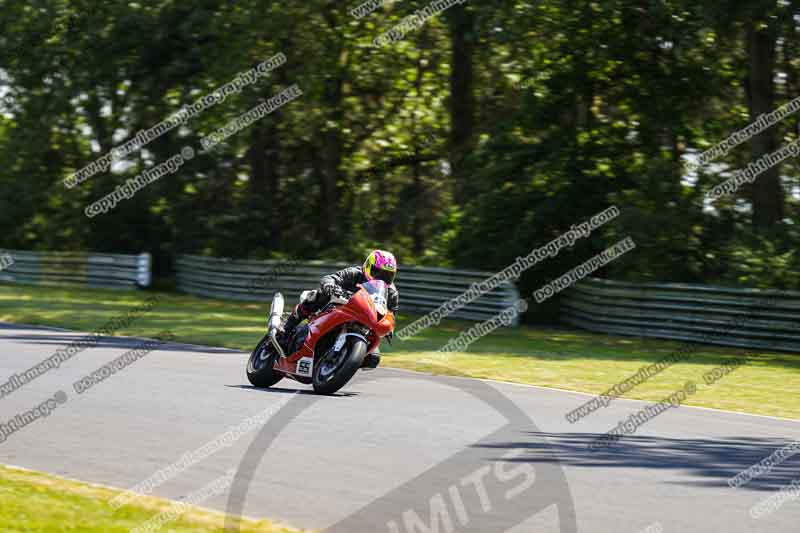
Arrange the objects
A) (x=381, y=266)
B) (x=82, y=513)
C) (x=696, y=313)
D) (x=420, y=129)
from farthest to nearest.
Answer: (x=420, y=129) → (x=696, y=313) → (x=381, y=266) → (x=82, y=513)

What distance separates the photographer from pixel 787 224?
22609mm

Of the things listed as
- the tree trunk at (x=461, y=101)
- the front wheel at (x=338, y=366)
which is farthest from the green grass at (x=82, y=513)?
the tree trunk at (x=461, y=101)

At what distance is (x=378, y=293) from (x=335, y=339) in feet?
2.28

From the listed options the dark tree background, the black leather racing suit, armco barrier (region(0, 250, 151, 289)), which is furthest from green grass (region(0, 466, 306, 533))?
armco barrier (region(0, 250, 151, 289))

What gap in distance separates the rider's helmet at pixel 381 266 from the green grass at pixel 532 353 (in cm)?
348

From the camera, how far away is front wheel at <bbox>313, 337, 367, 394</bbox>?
1181 centimetres

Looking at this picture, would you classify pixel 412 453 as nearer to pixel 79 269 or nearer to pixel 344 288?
pixel 344 288

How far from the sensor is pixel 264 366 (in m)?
12.8

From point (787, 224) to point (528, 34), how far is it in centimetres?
674

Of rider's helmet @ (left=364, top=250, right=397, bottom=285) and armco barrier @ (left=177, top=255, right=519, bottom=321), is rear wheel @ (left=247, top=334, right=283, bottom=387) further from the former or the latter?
armco barrier @ (left=177, top=255, right=519, bottom=321)

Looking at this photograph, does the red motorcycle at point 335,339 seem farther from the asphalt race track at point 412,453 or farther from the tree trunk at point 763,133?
the tree trunk at point 763,133

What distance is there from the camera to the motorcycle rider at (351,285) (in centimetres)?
1210

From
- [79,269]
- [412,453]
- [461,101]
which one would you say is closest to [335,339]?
[412,453]

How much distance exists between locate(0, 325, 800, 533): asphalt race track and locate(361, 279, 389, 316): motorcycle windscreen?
95 cm
